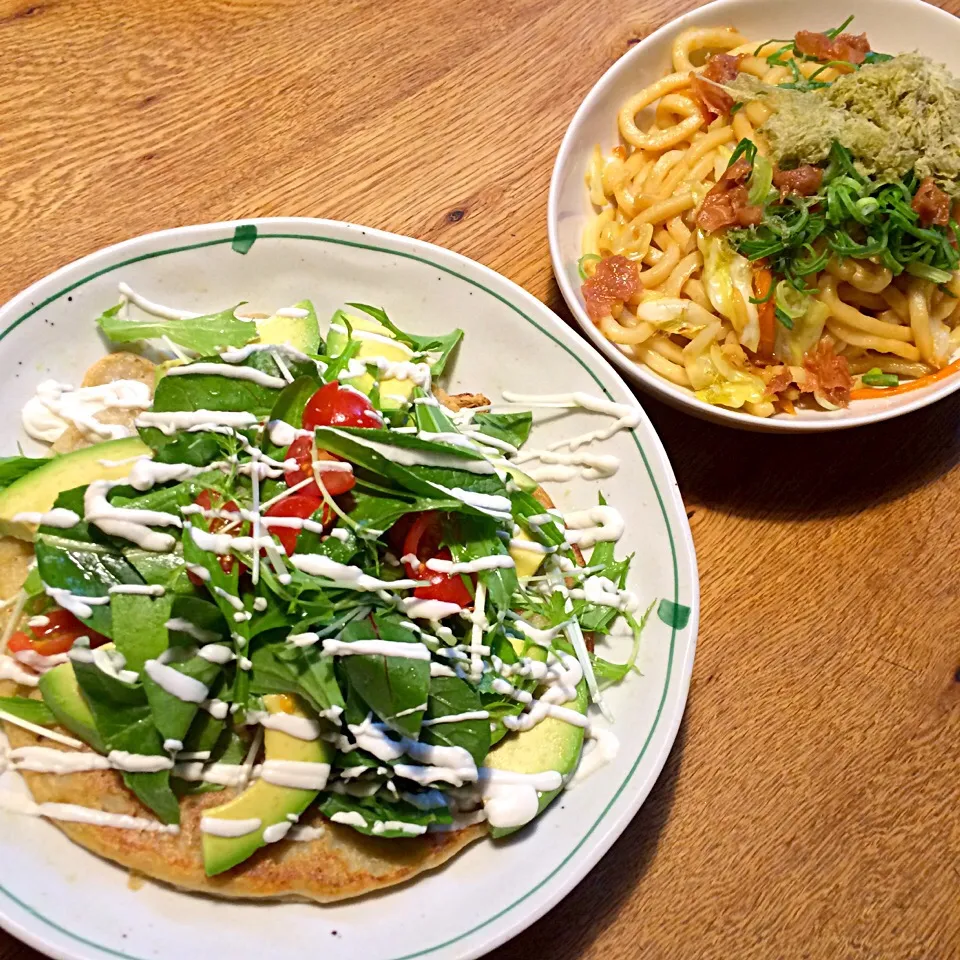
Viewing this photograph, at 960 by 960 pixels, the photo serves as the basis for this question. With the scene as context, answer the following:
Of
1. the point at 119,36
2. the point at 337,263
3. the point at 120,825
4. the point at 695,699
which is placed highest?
the point at 119,36

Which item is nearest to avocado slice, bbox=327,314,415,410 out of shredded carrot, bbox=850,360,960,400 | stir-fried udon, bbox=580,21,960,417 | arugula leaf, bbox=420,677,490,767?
stir-fried udon, bbox=580,21,960,417

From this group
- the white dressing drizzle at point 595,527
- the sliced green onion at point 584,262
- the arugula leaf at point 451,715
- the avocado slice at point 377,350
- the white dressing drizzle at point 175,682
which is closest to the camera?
the white dressing drizzle at point 175,682

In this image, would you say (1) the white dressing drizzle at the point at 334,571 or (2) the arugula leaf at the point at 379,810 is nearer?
(1) the white dressing drizzle at the point at 334,571

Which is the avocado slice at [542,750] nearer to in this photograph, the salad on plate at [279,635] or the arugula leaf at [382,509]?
the salad on plate at [279,635]

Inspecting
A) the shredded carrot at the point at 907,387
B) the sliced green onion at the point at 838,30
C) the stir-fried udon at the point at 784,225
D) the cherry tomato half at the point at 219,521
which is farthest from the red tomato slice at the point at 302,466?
the sliced green onion at the point at 838,30

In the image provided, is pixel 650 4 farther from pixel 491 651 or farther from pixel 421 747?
pixel 421 747

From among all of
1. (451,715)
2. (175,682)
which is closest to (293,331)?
(175,682)

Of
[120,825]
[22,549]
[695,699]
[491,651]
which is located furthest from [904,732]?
[22,549]
